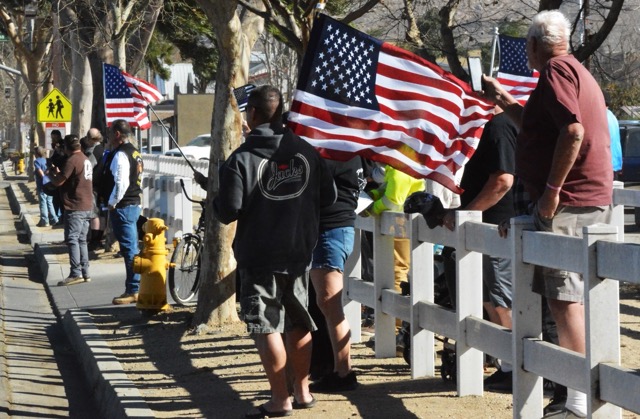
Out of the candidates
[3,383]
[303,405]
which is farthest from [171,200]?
[303,405]

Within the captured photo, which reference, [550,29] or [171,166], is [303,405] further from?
[171,166]

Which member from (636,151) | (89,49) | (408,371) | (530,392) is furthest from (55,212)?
(530,392)

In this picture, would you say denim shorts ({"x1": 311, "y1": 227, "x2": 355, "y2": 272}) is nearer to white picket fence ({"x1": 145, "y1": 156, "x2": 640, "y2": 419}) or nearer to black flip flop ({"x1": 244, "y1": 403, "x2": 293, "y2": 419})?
white picket fence ({"x1": 145, "y1": 156, "x2": 640, "y2": 419})

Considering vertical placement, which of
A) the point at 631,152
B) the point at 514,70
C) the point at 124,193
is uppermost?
the point at 514,70

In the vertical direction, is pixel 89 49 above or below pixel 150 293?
above

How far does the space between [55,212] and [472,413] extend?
64.0 feet

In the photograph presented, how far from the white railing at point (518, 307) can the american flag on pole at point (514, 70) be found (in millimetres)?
4054

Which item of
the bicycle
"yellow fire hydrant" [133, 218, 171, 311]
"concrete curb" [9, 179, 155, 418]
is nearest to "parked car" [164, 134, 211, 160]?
"concrete curb" [9, 179, 155, 418]

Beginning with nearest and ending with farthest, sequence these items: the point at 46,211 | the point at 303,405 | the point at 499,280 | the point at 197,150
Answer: the point at 303,405 → the point at 499,280 → the point at 46,211 → the point at 197,150

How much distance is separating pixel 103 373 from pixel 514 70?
20.6 ft

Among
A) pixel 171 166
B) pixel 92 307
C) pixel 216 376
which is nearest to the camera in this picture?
pixel 216 376

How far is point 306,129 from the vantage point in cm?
725

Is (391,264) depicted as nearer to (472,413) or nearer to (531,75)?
(472,413)

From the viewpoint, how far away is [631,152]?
105 feet
